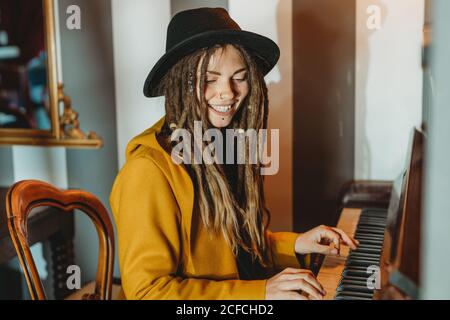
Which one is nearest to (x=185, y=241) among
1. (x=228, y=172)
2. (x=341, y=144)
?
(x=228, y=172)

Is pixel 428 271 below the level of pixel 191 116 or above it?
below

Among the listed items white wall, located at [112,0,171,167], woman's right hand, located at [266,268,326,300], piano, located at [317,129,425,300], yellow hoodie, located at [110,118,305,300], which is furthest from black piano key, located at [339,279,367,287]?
white wall, located at [112,0,171,167]

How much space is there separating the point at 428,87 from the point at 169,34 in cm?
64

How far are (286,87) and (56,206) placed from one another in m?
0.67

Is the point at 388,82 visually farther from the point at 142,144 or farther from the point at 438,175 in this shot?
the point at 142,144

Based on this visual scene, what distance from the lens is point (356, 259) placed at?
130 cm

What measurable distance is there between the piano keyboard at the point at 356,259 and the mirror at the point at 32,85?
70cm

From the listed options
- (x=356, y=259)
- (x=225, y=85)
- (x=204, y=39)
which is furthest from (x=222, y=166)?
(x=356, y=259)

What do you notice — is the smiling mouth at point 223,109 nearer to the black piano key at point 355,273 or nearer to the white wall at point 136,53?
the white wall at point 136,53

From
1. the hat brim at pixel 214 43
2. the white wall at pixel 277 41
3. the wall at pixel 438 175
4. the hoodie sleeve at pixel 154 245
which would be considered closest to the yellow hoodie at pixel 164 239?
the hoodie sleeve at pixel 154 245

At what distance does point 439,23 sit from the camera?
35.5 inches

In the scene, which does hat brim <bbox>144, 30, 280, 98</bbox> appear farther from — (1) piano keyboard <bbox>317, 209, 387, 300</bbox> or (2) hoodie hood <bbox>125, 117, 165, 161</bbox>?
(1) piano keyboard <bbox>317, 209, 387, 300</bbox>

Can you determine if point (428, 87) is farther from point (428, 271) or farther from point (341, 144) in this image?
point (428, 271)

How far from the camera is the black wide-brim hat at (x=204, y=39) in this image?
1.15 m
